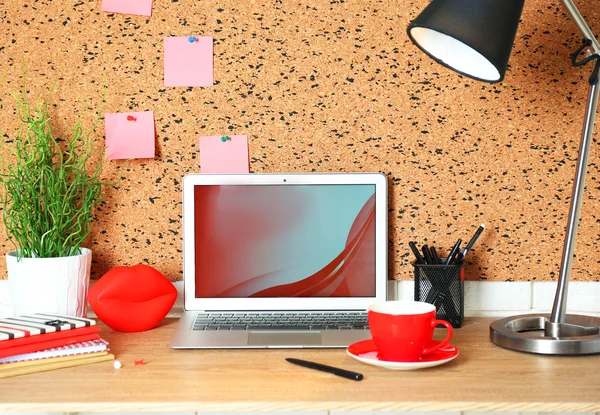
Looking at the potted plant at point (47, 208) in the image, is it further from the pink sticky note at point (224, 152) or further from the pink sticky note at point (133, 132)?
the pink sticky note at point (224, 152)

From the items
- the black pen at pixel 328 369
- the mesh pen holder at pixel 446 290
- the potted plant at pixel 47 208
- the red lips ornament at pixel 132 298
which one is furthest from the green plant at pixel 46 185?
the mesh pen holder at pixel 446 290

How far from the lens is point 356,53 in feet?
3.97

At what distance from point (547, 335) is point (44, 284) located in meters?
0.80

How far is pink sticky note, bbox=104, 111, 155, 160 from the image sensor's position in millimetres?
1216

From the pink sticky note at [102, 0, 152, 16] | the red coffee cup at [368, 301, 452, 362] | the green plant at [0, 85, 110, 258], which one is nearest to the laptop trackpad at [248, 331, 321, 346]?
the red coffee cup at [368, 301, 452, 362]

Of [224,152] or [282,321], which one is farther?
[224,152]

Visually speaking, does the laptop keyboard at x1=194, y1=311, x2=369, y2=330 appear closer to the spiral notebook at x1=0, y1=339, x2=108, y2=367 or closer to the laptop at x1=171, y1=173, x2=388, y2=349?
the laptop at x1=171, y1=173, x2=388, y2=349

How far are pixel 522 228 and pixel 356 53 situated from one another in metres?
0.44

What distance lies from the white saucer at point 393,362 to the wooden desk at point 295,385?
12 mm

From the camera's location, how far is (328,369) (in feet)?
2.93

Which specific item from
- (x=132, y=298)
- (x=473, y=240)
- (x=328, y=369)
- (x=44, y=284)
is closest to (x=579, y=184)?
(x=473, y=240)

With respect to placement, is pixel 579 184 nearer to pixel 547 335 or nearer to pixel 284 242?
pixel 547 335

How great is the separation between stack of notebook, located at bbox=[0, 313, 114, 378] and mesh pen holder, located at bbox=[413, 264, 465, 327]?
1.72 feet

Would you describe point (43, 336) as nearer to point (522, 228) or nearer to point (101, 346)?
point (101, 346)
